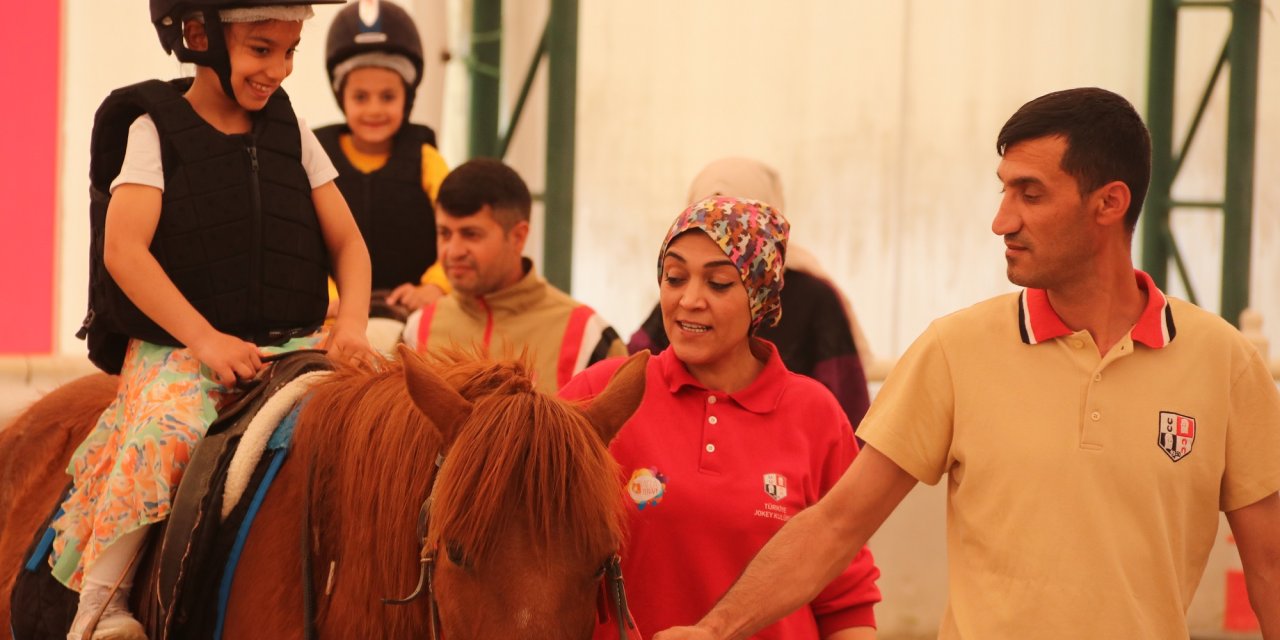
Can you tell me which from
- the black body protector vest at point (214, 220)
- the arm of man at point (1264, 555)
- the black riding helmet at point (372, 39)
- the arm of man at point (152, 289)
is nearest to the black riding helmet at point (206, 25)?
the black body protector vest at point (214, 220)

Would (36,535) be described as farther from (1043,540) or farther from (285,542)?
(1043,540)

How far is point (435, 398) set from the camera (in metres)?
2.53

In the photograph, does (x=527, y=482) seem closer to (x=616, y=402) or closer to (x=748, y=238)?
(x=616, y=402)

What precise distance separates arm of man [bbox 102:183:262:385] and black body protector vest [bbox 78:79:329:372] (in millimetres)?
82

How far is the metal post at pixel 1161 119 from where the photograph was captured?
8102mm

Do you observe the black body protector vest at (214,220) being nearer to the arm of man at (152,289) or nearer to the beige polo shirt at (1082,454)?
the arm of man at (152,289)

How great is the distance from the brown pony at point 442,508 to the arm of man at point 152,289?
0.72 ft

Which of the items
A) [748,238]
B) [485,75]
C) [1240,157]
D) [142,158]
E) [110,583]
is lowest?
[110,583]

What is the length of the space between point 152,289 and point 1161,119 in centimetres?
643

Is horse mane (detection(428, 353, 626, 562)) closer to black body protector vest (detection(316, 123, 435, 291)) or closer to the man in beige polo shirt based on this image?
the man in beige polo shirt

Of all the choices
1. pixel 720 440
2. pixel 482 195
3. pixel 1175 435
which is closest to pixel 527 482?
pixel 720 440

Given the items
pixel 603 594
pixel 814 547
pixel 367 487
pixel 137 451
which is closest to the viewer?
pixel 603 594

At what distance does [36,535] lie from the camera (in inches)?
135

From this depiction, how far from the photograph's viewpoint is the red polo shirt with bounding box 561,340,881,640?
8.91 ft
